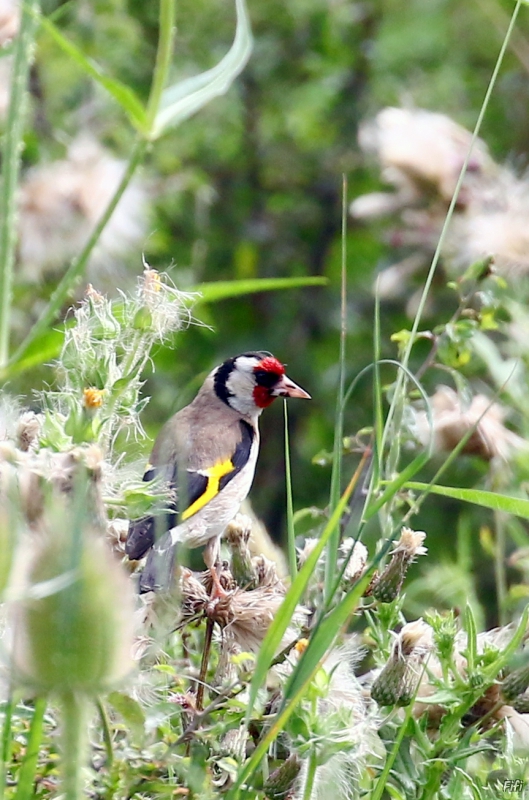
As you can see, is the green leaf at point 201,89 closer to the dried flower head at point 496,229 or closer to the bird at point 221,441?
the bird at point 221,441

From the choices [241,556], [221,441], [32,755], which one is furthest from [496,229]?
[32,755]

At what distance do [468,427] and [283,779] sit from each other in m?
0.86

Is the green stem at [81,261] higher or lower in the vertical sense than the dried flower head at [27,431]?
higher

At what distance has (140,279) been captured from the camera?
117 cm

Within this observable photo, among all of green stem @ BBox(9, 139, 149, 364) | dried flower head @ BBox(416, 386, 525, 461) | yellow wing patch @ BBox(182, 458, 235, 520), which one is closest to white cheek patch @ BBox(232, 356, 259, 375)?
yellow wing patch @ BBox(182, 458, 235, 520)

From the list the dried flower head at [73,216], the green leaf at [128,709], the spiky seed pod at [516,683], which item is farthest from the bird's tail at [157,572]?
the dried flower head at [73,216]

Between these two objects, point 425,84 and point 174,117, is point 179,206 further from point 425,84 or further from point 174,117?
point 174,117

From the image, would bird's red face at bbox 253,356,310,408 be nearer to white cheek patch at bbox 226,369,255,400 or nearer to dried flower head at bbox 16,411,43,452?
white cheek patch at bbox 226,369,255,400

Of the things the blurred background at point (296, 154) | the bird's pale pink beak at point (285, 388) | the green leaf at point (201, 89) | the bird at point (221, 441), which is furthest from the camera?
the blurred background at point (296, 154)

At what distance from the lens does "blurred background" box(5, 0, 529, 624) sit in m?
3.69

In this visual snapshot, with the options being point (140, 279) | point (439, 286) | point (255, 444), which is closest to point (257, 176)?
point (439, 286)

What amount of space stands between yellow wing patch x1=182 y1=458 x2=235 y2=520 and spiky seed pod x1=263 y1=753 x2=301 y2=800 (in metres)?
1.03

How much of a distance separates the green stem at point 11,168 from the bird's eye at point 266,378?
1.76m

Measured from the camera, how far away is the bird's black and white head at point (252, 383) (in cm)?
262
